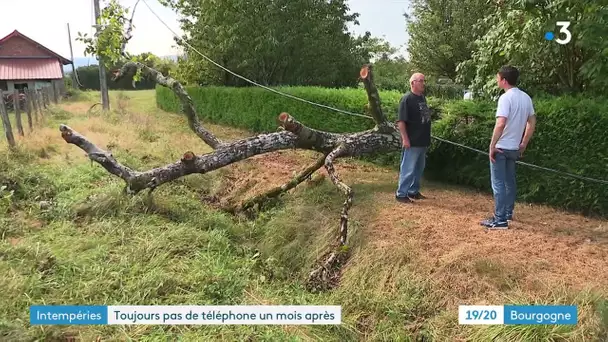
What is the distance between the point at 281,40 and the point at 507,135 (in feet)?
41.2

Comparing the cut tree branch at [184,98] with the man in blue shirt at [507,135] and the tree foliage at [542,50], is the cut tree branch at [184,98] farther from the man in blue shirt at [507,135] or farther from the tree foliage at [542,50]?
the tree foliage at [542,50]

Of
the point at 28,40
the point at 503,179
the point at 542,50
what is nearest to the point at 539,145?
the point at 503,179

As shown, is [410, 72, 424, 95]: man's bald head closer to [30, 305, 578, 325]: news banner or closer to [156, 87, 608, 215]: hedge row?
[156, 87, 608, 215]: hedge row

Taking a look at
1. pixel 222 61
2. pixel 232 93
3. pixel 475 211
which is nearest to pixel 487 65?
pixel 475 211

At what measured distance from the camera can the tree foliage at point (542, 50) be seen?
571cm

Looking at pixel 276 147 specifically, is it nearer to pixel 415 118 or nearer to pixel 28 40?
pixel 415 118

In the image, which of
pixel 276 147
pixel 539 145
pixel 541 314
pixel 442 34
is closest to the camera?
pixel 541 314

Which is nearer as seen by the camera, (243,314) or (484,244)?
(243,314)

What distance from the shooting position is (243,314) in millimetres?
3996

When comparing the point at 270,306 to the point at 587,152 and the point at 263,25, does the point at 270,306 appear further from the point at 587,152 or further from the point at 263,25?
the point at 263,25

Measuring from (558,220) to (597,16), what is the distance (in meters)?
2.32

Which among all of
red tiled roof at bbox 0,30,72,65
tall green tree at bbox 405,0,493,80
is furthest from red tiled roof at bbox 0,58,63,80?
tall green tree at bbox 405,0,493,80

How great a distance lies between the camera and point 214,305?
410 centimetres

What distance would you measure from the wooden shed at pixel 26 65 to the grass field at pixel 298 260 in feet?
93.2
